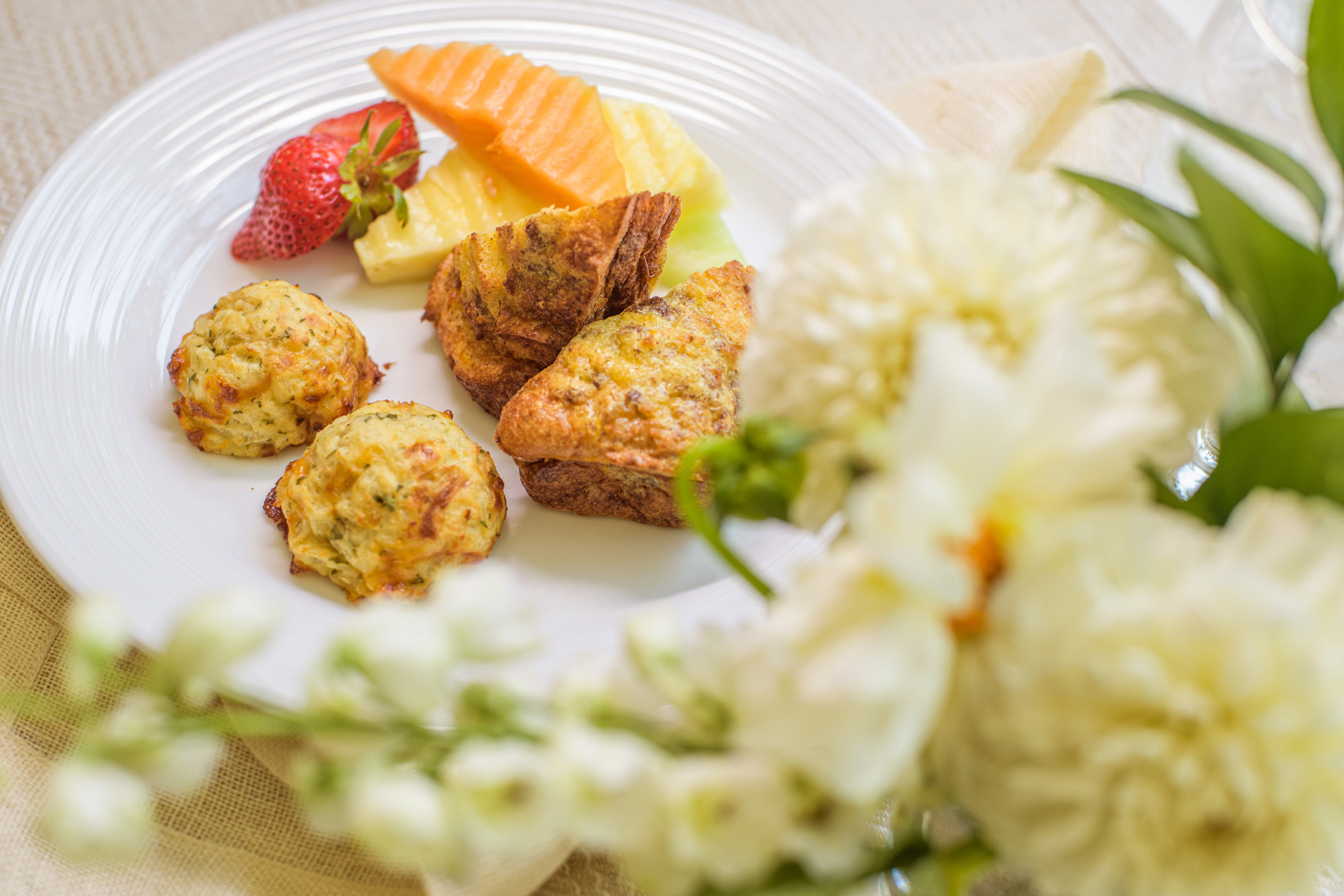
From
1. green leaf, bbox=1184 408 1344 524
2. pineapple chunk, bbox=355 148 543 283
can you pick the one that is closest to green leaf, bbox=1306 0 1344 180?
green leaf, bbox=1184 408 1344 524

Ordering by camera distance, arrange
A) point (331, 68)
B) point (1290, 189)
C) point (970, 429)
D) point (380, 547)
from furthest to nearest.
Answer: point (331, 68), point (380, 547), point (1290, 189), point (970, 429)

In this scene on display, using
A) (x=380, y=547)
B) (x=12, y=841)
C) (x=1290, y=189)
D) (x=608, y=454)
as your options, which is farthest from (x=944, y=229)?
(x=12, y=841)

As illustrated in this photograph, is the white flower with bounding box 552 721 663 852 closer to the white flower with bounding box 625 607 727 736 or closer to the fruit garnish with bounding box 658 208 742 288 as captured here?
the white flower with bounding box 625 607 727 736

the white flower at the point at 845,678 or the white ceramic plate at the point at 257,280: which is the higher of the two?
the white flower at the point at 845,678

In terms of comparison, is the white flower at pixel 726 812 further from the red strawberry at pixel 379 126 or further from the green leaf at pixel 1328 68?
the red strawberry at pixel 379 126

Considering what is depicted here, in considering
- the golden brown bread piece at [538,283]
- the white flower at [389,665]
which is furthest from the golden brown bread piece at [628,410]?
the white flower at [389,665]

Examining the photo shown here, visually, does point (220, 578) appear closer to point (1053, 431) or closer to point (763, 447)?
point (763, 447)
